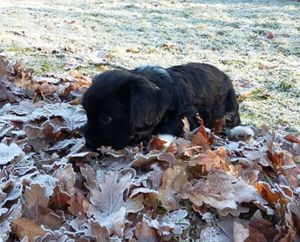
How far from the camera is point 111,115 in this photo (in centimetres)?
413

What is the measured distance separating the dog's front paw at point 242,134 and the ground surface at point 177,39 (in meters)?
0.53

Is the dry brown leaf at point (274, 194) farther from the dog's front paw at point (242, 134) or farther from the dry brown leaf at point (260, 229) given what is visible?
the dog's front paw at point (242, 134)

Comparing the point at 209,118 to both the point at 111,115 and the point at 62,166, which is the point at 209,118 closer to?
the point at 111,115

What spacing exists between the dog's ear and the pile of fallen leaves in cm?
19

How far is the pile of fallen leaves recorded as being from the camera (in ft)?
9.76

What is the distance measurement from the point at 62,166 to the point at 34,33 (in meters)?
5.70

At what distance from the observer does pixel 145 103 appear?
4.20 m

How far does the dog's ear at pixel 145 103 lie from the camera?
4.14m

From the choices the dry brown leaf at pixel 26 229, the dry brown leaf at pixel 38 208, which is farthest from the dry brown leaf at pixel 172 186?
the dry brown leaf at pixel 26 229

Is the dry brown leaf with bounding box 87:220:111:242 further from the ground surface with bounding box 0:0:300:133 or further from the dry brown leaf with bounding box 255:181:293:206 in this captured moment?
the ground surface with bounding box 0:0:300:133

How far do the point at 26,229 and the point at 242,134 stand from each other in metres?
2.48

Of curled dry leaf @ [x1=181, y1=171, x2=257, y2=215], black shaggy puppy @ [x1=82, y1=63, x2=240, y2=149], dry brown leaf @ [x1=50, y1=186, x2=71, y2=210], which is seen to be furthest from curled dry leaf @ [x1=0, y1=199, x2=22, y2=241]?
black shaggy puppy @ [x1=82, y1=63, x2=240, y2=149]

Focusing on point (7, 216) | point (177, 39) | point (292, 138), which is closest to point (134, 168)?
point (7, 216)

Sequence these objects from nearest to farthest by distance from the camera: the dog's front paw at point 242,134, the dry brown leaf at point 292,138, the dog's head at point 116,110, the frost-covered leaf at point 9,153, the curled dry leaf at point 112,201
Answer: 1. the curled dry leaf at point 112,201
2. the frost-covered leaf at point 9,153
3. the dog's head at point 116,110
4. the dry brown leaf at point 292,138
5. the dog's front paw at point 242,134
